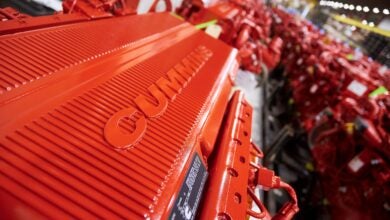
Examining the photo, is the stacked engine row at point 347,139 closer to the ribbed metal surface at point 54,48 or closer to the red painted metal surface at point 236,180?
the red painted metal surface at point 236,180

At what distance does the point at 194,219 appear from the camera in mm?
871

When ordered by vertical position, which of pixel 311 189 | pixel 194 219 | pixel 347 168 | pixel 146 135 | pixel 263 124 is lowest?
pixel 311 189

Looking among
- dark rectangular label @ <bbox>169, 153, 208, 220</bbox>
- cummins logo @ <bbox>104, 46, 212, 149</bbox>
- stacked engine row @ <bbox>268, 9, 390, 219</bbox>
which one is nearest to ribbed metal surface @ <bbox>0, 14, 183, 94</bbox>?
cummins logo @ <bbox>104, 46, 212, 149</bbox>

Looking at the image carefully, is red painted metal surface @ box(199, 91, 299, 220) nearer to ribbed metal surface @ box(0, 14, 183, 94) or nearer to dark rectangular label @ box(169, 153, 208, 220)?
dark rectangular label @ box(169, 153, 208, 220)

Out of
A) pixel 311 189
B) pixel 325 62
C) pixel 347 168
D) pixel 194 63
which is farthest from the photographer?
pixel 325 62

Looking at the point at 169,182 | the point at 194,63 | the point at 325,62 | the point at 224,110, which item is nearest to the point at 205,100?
the point at 224,110

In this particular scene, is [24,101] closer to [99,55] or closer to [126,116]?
[126,116]

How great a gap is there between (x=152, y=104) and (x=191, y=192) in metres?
0.38

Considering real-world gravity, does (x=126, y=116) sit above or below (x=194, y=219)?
above

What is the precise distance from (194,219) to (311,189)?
11.6ft

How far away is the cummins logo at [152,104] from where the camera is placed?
845mm

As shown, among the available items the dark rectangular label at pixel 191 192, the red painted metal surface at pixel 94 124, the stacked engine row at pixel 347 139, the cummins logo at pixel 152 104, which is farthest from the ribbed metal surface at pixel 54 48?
the stacked engine row at pixel 347 139

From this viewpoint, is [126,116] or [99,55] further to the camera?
[99,55]

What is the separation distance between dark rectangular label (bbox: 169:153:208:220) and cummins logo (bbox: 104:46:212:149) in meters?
0.21
